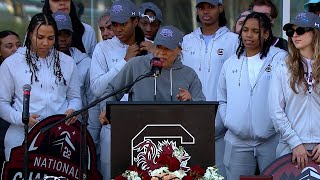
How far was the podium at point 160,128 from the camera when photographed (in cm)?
508

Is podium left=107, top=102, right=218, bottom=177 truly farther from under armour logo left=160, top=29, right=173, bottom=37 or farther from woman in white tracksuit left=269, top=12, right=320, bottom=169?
woman in white tracksuit left=269, top=12, right=320, bottom=169

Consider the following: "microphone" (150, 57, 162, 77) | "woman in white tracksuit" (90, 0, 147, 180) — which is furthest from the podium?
"woman in white tracksuit" (90, 0, 147, 180)

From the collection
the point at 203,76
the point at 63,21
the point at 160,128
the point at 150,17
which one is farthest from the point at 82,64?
the point at 160,128

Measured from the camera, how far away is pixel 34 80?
649cm

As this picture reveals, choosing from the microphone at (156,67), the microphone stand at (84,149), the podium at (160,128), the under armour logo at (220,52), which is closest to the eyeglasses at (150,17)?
the under armour logo at (220,52)

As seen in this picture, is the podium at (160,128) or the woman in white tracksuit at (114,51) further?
the woman in white tracksuit at (114,51)

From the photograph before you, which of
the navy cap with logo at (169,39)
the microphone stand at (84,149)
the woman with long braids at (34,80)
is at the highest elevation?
the navy cap with logo at (169,39)

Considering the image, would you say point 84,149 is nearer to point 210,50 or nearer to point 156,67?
point 156,67

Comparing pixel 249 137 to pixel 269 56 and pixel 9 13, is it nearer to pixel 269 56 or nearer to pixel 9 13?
pixel 269 56

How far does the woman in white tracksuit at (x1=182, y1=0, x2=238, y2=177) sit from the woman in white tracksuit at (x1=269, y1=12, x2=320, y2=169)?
90 cm

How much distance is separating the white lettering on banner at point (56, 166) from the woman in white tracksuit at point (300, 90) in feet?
5.38

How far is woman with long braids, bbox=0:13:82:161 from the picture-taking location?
648cm

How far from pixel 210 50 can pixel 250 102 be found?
0.74m

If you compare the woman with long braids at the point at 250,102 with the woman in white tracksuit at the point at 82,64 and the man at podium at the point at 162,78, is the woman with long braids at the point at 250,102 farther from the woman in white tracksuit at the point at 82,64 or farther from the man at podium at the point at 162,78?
the woman in white tracksuit at the point at 82,64
